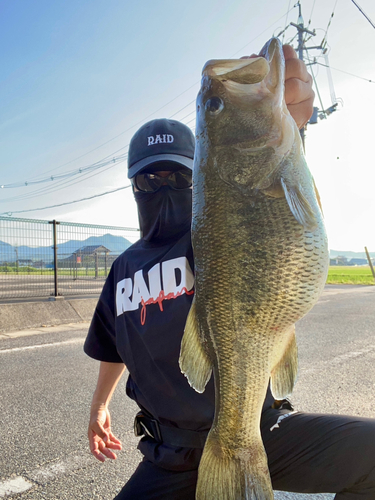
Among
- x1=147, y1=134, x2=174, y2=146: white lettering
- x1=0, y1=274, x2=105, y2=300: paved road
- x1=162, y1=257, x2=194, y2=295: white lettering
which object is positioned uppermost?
x1=147, y1=134, x2=174, y2=146: white lettering

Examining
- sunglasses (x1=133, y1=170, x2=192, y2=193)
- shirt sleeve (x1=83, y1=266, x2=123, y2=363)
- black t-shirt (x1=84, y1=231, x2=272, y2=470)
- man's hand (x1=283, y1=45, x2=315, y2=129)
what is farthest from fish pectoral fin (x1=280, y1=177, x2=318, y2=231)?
shirt sleeve (x1=83, y1=266, x2=123, y2=363)

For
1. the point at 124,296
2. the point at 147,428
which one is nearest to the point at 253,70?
the point at 124,296

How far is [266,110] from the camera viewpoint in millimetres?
1500

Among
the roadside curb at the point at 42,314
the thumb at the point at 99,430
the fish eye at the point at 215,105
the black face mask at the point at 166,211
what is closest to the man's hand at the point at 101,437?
the thumb at the point at 99,430

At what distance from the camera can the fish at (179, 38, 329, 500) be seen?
137 cm

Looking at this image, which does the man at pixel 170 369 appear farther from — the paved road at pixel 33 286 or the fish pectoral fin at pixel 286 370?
the paved road at pixel 33 286

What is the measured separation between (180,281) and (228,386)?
0.64 meters

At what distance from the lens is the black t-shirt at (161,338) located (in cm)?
183

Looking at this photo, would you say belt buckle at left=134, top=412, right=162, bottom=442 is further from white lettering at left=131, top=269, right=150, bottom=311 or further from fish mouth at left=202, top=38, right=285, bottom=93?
fish mouth at left=202, top=38, right=285, bottom=93

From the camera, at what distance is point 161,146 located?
2096 millimetres

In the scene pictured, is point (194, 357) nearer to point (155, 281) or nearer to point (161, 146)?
point (155, 281)

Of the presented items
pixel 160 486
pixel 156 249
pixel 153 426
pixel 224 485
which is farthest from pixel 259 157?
pixel 160 486

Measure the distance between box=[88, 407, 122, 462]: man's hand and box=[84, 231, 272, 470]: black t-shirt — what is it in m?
0.23

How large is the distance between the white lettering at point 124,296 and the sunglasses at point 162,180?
529 millimetres
